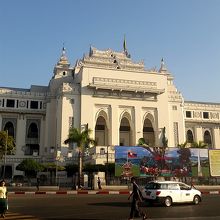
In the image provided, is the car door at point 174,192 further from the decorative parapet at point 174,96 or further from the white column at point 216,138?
the white column at point 216,138

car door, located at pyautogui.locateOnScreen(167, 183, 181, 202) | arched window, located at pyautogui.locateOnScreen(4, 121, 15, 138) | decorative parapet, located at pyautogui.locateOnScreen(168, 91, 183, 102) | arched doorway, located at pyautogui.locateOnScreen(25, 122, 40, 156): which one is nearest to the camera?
car door, located at pyautogui.locateOnScreen(167, 183, 181, 202)

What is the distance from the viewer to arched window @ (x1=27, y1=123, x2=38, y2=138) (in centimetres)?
6416

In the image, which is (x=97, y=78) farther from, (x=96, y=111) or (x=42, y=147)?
(x=42, y=147)

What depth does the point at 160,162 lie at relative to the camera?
151 ft

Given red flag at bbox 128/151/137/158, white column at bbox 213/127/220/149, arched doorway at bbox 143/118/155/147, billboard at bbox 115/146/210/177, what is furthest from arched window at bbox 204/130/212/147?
red flag at bbox 128/151/137/158

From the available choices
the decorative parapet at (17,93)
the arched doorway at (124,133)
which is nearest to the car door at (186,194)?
the arched doorway at (124,133)

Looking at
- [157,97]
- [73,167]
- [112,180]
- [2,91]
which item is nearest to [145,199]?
[112,180]

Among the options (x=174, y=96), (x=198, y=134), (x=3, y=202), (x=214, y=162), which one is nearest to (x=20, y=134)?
(x=174, y=96)

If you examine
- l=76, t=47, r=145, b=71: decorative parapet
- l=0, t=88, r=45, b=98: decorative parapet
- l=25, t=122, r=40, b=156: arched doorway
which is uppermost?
l=76, t=47, r=145, b=71: decorative parapet

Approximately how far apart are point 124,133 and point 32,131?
60.3ft

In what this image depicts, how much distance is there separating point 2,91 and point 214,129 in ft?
156

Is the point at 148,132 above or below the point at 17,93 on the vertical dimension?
below

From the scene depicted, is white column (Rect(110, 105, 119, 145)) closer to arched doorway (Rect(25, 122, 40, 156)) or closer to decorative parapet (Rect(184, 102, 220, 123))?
arched doorway (Rect(25, 122, 40, 156))

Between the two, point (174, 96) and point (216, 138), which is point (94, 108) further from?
point (216, 138)
